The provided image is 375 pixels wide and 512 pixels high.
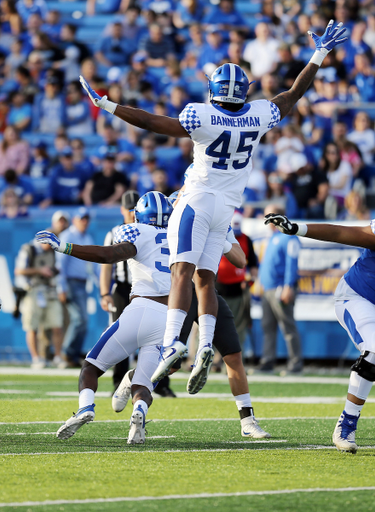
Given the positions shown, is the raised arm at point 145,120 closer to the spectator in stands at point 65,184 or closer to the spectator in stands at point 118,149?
the spectator in stands at point 118,149

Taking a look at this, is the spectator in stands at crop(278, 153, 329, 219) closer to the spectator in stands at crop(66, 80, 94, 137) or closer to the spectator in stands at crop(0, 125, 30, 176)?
the spectator in stands at crop(66, 80, 94, 137)

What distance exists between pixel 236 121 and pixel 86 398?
1.98 meters

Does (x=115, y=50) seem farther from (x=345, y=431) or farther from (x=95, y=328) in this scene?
(x=345, y=431)

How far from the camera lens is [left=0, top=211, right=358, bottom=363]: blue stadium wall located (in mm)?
12016

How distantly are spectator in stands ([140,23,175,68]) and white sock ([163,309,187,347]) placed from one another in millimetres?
12251

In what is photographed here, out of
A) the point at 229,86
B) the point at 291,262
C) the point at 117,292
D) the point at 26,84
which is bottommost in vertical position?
the point at 291,262

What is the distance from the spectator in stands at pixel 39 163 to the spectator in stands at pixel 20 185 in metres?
0.24

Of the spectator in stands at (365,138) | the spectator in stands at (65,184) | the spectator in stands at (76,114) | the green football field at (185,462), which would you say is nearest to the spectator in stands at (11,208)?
the spectator in stands at (65,184)

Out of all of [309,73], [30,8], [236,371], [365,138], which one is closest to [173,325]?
[236,371]

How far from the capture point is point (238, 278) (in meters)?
10.7

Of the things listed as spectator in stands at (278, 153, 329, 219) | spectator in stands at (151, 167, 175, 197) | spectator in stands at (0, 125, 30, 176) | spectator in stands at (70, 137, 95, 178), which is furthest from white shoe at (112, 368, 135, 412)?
spectator in stands at (0, 125, 30, 176)

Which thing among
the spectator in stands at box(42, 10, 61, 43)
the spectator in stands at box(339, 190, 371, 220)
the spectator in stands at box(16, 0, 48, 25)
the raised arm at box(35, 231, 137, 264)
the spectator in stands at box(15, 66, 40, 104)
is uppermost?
the spectator in stands at box(16, 0, 48, 25)

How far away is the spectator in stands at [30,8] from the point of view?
18.2 meters

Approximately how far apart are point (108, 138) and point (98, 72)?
3216mm
